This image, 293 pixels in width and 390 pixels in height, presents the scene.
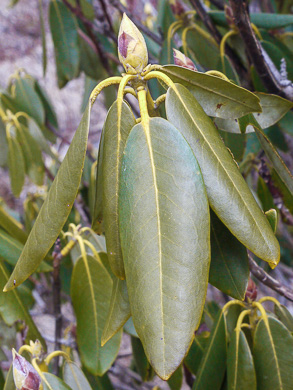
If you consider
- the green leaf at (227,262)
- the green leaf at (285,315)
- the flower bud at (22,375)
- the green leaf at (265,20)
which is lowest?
the flower bud at (22,375)

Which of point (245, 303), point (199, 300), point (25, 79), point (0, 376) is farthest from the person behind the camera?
point (25, 79)

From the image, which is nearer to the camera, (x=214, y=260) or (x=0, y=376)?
(x=214, y=260)

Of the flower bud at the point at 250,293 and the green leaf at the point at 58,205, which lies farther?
the flower bud at the point at 250,293

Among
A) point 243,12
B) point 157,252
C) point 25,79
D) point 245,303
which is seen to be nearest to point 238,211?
point 157,252

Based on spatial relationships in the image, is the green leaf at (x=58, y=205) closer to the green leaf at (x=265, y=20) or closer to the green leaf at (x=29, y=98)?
the green leaf at (x=265, y=20)

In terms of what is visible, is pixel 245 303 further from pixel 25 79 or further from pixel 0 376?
pixel 25 79

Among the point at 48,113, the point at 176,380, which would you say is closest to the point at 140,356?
the point at 176,380

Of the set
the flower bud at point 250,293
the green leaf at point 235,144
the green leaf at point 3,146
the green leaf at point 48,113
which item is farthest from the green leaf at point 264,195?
the green leaf at point 48,113

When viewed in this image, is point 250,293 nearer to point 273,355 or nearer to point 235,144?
point 273,355
